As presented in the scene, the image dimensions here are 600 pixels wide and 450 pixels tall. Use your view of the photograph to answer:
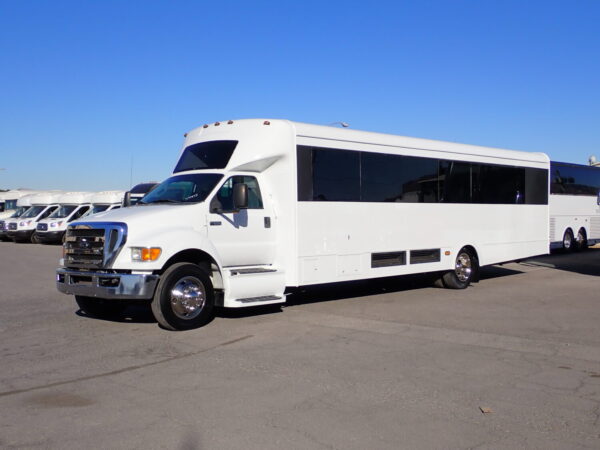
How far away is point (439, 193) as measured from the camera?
13.0 metres

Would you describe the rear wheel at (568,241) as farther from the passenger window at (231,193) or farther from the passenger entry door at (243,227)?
the passenger window at (231,193)

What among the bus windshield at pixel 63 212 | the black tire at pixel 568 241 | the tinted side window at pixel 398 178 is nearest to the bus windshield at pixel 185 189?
the tinted side window at pixel 398 178

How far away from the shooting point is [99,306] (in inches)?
394

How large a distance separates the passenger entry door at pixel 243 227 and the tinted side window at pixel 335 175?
0.99 meters

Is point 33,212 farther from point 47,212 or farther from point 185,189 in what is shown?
point 185,189

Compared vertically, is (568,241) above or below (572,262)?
above

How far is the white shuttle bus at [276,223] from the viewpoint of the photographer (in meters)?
8.63

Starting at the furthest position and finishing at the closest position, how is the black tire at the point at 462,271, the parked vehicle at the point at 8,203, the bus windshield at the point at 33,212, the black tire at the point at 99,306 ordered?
the parked vehicle at the point at 8,203 < the bus windshield at the point at 33,212 < the black tire at the point at 462,271 < the black tire at the point at 99,306

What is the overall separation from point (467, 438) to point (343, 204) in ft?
21.7

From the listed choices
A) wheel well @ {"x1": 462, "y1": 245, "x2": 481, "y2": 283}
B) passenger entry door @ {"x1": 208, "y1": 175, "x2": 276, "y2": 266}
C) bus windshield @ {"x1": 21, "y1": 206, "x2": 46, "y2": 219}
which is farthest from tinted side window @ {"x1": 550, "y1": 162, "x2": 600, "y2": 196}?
bus windshield @ {"x1": 21, "y1": 206, "x2": 46, "y2": 219}

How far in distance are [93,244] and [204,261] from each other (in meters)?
1.61

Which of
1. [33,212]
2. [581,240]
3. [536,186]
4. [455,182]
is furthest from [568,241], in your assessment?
[33,212]

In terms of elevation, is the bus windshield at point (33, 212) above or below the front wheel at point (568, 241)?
above

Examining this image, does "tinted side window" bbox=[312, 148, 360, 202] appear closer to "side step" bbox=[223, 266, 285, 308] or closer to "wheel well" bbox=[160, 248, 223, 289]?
"side step" bbox=[223, 266, 285, 308]
